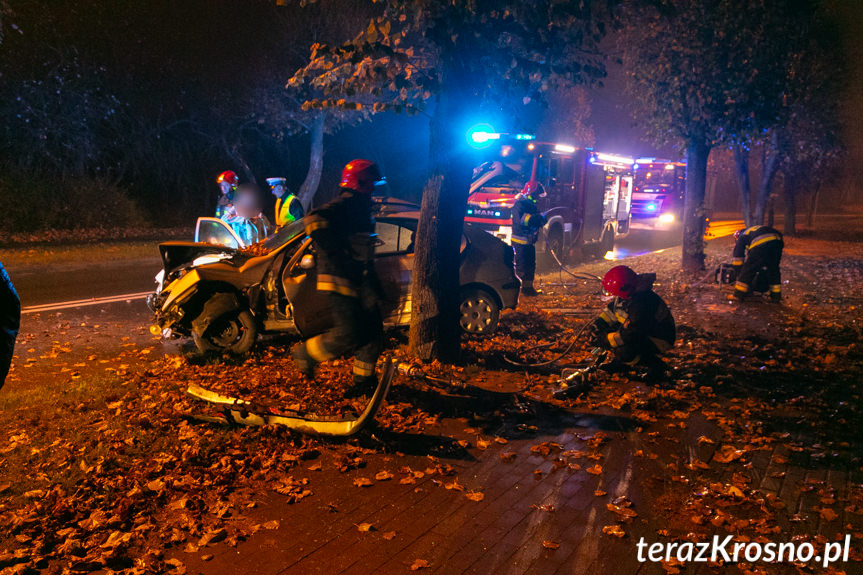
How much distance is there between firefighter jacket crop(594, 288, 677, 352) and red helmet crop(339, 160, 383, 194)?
2994mm

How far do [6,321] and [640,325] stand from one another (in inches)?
208

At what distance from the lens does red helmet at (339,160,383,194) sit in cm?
498

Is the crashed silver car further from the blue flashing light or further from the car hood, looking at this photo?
the blue flashing light

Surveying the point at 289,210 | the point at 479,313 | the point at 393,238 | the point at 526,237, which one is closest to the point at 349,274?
the point at 393,238

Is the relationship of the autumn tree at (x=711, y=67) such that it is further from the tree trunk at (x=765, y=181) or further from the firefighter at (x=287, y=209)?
the tree trunk at (x=765, y=181)

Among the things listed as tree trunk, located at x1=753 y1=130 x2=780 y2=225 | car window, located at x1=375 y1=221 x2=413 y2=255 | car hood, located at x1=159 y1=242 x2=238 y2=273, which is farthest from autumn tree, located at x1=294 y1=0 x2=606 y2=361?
tree trunk, located at x1=753 y1=130 x2=780 y2=225

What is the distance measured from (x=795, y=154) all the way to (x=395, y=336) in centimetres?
1997

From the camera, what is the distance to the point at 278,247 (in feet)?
21.0

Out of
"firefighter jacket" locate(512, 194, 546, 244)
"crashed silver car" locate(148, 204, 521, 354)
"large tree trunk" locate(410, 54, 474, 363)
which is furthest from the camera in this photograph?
"firefighter jacket" locate(512, 194, 546, 244)

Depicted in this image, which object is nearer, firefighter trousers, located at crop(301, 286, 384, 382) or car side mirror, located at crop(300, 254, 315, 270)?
firefighter trousers, located at crop(301, 286, 384, 382)

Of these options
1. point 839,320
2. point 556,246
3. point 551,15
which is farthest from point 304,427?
point 556,246

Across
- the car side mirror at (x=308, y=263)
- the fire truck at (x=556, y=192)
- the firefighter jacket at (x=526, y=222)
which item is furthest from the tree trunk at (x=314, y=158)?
the car side mirror at (x=308, y=263)

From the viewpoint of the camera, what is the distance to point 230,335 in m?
6.73

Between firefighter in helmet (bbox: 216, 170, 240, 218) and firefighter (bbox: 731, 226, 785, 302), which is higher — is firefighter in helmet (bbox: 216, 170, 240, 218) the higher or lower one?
the higher one
